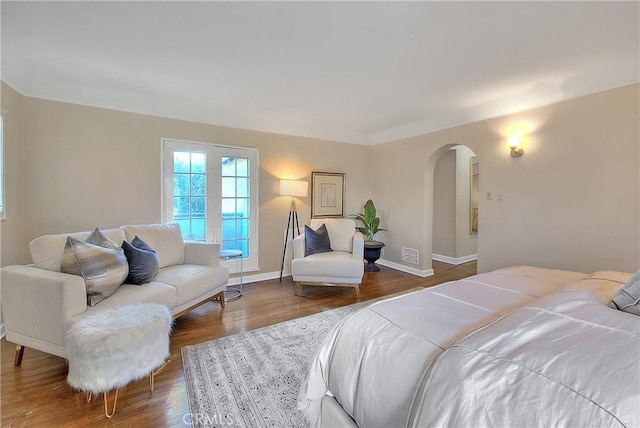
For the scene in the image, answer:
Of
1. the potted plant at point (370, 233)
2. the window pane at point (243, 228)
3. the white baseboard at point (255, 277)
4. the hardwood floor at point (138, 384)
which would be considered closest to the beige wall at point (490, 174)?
the window pane at point (243, 228)

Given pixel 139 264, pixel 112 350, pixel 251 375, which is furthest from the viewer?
pixel 139 264

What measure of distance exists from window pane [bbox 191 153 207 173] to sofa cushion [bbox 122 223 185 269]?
0.89 meters

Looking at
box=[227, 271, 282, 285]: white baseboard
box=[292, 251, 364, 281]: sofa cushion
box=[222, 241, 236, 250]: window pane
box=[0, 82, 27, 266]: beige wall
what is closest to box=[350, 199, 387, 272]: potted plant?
box=[292, 251, 364, 281]: sofa cushion

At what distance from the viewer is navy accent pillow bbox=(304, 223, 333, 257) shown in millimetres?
3857

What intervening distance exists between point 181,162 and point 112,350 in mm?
2657

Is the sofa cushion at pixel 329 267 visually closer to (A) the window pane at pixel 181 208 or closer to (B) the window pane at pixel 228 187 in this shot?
(B) the window pane at pixel 228 187

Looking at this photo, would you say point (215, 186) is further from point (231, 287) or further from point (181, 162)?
point (231, 287)

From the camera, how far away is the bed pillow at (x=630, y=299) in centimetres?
110

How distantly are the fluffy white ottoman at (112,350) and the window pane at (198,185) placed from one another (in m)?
2.22

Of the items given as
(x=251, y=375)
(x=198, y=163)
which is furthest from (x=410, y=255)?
(x=198, y=163)

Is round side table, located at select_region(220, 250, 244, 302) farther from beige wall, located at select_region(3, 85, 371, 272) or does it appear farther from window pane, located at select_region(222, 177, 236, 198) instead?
window pane, located at select_region(222, 177, 236, 198)

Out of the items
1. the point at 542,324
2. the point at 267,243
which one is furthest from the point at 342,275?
the point at 542,324

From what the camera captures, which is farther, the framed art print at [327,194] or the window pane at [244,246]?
the framed art print at [327,194]

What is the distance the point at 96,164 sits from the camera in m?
3.14
